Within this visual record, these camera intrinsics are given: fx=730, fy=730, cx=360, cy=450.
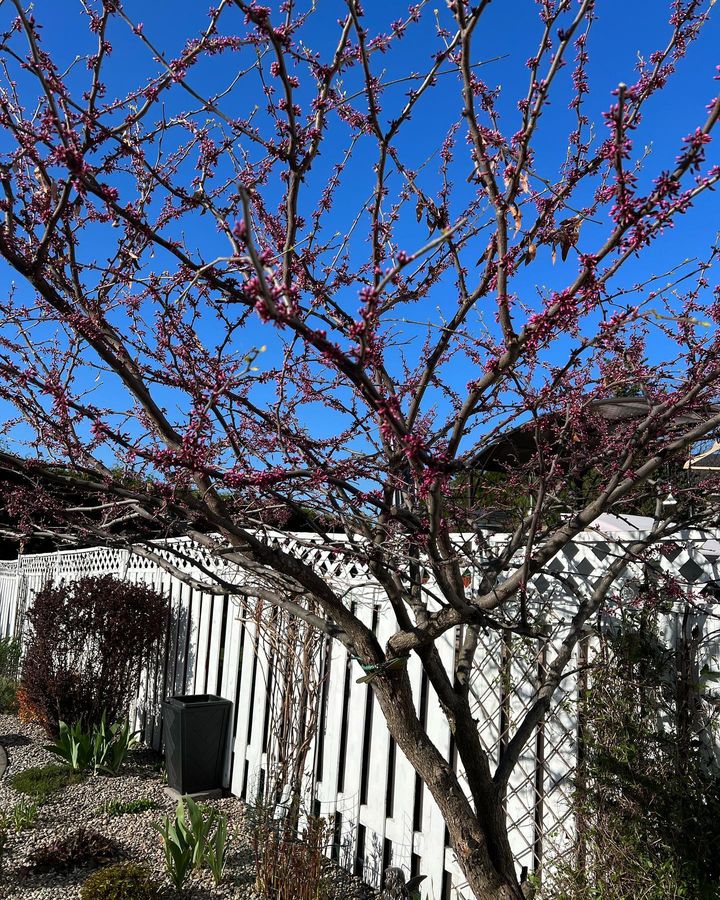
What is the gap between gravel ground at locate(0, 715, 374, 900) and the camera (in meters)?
3.75

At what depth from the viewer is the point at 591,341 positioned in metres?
1.67

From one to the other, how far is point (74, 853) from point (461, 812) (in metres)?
2.65

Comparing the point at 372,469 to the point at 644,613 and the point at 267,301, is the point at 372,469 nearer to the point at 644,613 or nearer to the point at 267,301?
the point at 267,301

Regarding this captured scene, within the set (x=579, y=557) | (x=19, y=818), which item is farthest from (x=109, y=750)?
(x=579, y=557)

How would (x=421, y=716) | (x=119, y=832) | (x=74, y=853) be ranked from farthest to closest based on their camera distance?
1. (x=119, y=832)
2. (x=74, y=853)
3. (x=421, y=716)

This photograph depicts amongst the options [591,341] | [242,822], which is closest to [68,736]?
[242,822]

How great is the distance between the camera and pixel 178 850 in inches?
145

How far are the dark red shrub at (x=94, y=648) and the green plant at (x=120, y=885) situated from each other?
316 cm

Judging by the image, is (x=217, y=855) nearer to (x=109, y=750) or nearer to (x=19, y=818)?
(x=19, y=818)

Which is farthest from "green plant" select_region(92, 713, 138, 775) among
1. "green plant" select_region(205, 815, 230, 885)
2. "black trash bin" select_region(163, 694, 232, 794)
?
"green plant" select_region(205, 815, 230, 885)

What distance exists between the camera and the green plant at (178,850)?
367cm

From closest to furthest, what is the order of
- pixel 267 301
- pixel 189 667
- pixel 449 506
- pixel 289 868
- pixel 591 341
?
pixel 267 301, pixel 591 341, pixel 449 506, pixel 289 868, pixel 189 667

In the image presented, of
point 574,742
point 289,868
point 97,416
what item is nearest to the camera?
point 97,416

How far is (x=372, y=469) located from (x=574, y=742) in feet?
5.66
